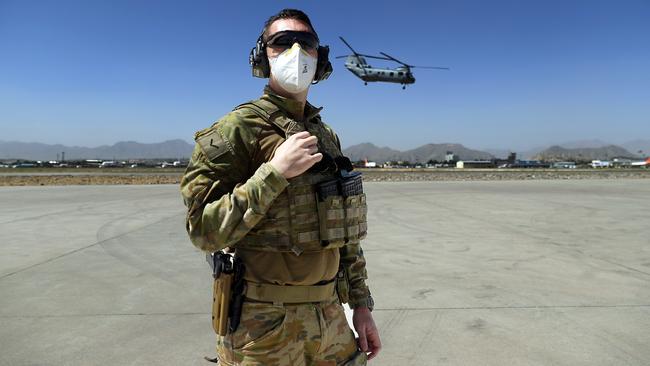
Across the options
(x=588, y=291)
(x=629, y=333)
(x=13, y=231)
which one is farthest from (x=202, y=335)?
(x=13, y=231)

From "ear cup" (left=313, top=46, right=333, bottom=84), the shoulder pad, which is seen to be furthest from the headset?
the shoulder pad

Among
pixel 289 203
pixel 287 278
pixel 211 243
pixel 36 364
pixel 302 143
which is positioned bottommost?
pixel 36 364

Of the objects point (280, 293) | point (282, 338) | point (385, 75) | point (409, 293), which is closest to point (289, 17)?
point (280, 293)

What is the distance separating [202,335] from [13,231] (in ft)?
22.5

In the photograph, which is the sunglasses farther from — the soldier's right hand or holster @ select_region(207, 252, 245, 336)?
holster @ select_region(207, 252, 245, 336)

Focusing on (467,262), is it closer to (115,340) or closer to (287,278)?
(115,340)

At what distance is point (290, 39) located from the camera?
1.66 metres

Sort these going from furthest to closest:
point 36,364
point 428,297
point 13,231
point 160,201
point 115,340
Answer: point 160,201 < point 13,231 < point 428,297 < point 115,340 < point 36,364

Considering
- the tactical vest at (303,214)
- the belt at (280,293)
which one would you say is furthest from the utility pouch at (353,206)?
the belt at (280,293)

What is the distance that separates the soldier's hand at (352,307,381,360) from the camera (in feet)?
6.19

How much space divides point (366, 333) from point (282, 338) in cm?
51

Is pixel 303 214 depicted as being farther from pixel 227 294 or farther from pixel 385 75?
pixel 385 75

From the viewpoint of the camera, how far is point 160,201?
45.4 ft

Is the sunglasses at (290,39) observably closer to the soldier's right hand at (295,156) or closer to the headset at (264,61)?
the headset at (264,61)
